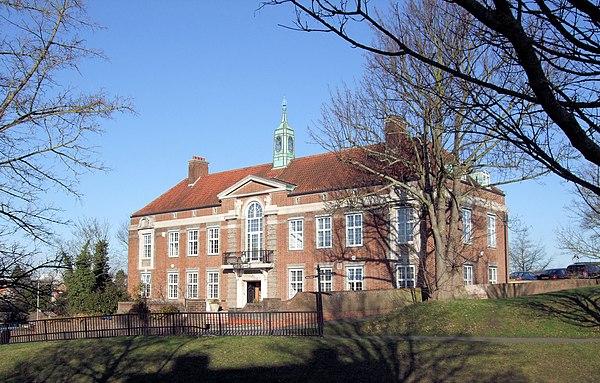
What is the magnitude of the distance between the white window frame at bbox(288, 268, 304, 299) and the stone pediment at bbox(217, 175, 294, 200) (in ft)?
16.7

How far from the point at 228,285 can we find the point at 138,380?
2397 cm

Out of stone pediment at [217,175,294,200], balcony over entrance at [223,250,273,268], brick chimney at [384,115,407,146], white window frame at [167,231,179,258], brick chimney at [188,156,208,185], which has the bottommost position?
balcony over entrance at [223,250,273,268]

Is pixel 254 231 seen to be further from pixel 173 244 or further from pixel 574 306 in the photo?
pixel 574 306

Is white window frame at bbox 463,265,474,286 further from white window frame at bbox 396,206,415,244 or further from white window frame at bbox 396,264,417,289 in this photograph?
white window frame at bbox 396,206,415,244

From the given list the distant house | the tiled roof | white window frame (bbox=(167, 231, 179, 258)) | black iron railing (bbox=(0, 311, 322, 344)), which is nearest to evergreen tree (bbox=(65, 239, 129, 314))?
the distant house

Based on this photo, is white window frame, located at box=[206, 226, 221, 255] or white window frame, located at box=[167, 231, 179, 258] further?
white window frame, located at box=[167, 231, 179, 258]

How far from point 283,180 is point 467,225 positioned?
12.4m

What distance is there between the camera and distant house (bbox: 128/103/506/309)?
111ft

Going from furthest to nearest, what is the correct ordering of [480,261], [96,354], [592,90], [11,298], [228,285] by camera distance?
[228,285]
[480,261]
[96,354]
[11,298]
[592,90]

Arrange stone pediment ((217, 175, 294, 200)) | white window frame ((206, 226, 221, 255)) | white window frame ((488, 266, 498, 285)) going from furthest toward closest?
white window frame ((206, 226, 221, 255)), stone pediment ((217, 175, 294, 200)), white window frame ((488, 266, 498, 285))

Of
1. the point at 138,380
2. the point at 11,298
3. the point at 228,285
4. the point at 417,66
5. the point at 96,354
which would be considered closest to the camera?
the point at 11,298

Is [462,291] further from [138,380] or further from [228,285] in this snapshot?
[228,285]

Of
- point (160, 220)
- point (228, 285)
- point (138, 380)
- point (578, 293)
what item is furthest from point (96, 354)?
point (160, 220)

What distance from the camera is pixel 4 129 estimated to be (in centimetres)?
716
